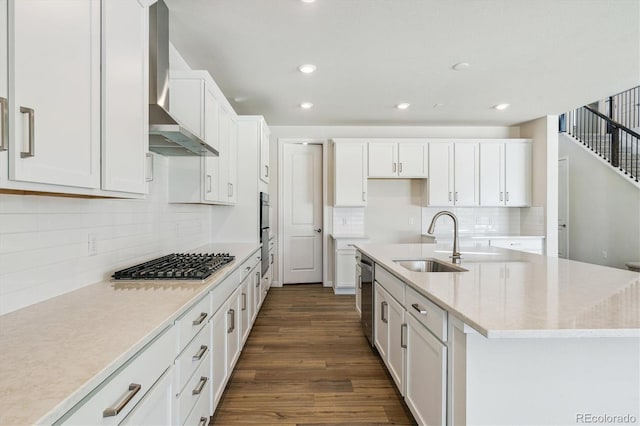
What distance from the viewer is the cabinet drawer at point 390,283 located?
77.4 inches

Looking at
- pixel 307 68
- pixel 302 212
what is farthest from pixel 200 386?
pixel 302 212

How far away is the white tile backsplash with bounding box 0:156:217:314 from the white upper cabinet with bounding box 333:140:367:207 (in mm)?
2891

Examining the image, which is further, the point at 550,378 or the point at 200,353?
the point at 200,353

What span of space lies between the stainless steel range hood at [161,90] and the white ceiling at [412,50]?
0.18 m

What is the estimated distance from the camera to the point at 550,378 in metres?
1.17

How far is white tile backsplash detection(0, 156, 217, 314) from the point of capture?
1232mm

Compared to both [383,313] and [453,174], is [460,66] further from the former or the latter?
[383,313]

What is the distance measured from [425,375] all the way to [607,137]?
6.84m

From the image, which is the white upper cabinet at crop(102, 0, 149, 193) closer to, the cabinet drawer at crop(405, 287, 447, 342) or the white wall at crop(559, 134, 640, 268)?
the cabinet drawer at crop(405, 287, 447, 342)

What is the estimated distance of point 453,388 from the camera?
1.27 meters

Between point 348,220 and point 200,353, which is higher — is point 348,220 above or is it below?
above

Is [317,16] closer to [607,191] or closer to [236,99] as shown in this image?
[236,99]

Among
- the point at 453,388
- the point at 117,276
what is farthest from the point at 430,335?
the point at 117,276

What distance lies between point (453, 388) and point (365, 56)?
2.72m
